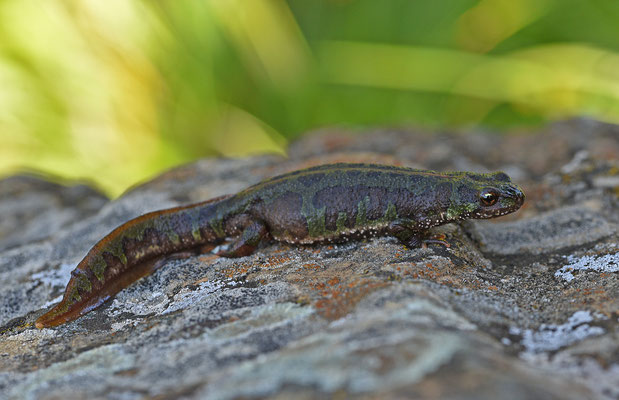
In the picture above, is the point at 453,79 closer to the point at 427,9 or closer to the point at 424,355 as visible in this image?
the point at 427,9

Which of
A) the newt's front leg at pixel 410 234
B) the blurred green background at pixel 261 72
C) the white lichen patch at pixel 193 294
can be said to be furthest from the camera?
the blurred green background at pixel 261 72

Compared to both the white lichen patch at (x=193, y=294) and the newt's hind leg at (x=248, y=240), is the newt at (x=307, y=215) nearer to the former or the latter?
the newt's hind leg at (x=248, y=240)

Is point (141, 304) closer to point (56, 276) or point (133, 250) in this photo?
point (133, 250)

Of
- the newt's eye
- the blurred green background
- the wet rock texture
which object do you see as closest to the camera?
the wet rock texture

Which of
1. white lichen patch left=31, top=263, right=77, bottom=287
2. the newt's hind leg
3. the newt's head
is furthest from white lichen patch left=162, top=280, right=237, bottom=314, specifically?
the newt's head

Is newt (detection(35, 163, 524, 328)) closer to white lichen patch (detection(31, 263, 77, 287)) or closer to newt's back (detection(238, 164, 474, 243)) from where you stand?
newt's back (detection(238, 164, 474, 243))

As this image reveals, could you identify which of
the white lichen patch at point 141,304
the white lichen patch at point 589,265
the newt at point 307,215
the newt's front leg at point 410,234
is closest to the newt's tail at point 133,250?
the newt at point 307,215
